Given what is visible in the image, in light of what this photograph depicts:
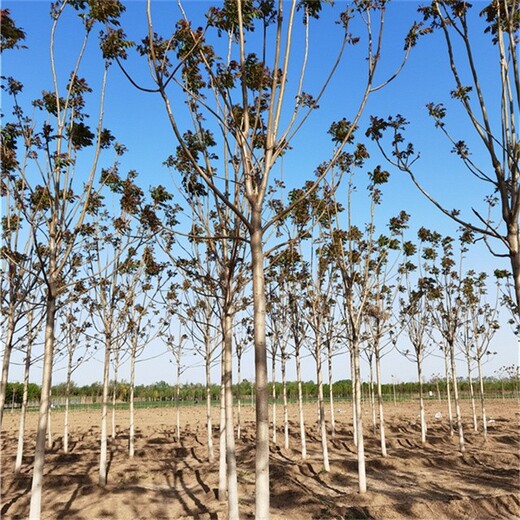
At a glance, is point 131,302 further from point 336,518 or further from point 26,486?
point 336,518

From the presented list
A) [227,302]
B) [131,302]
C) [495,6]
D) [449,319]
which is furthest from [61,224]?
[449,319]

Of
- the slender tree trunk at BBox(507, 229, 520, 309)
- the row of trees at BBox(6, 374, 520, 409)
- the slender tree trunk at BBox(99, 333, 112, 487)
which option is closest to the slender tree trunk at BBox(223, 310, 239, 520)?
the slender tree trunk at BBox(507, 229, 520, 309)

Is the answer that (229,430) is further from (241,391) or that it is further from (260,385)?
(241,391)

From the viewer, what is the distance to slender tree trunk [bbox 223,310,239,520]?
301 inches

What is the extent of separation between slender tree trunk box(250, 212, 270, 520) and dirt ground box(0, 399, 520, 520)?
5781mm

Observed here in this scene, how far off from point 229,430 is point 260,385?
4.34 metres

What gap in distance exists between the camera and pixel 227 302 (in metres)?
9.27

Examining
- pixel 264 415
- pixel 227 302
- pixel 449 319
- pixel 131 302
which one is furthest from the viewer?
pixel 449 319

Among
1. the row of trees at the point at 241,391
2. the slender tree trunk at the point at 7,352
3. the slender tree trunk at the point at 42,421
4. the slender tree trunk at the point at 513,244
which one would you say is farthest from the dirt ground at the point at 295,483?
the row of trees at the point at 241,391

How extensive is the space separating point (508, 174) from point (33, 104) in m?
7.49

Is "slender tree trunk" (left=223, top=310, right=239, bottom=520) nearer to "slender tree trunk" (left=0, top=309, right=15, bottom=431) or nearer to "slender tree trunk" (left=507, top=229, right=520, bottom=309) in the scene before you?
"slender tree trunk" (left=507, top=229, right=520, bottom=309)

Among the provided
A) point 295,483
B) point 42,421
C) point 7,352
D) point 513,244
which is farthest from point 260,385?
point 7,352

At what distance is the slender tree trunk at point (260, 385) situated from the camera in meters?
4.55

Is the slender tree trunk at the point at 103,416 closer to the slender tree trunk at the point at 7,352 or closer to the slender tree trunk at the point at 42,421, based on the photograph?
the slender tree trunk at the point at 7,352
